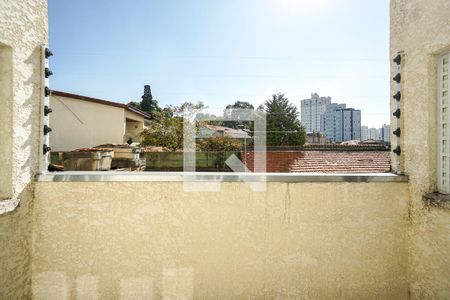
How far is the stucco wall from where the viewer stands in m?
2.40

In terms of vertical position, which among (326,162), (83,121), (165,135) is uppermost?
(83,121)

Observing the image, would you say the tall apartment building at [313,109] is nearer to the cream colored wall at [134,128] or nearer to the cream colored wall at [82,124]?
the cream colored wall at [134,128]

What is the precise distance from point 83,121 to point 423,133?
14.0 m

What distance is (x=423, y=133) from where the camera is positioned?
92.0 inches

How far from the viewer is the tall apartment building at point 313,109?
99.0 metres

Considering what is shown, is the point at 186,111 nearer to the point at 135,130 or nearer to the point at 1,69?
the point at 135,130

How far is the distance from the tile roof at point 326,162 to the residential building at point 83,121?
8420mm

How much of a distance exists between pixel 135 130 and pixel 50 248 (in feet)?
59.1

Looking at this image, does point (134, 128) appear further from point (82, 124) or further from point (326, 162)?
point (326, 162)

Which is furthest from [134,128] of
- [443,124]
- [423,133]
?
[443,124]

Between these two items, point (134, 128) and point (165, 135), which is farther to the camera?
point (134, 128)

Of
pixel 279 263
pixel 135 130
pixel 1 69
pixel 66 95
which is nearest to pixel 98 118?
pixel 66 95

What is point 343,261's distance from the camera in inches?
99.0

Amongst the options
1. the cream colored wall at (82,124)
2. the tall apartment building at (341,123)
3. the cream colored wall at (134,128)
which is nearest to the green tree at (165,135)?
the cream colored wall at (134,128)
